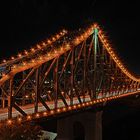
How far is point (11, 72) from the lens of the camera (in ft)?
88.7

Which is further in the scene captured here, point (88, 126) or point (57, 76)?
point (88, 126)

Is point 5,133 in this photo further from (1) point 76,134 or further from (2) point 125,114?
(2) point 125,114

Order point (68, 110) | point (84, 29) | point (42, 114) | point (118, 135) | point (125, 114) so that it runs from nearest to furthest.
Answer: point (42, 114) < point (68, 110) < point (84, 29) < point (118, 135) < point (125, 114)

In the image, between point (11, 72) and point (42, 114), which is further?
point (42, 114)

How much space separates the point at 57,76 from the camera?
34.7 meters

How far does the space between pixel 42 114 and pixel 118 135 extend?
106 ft

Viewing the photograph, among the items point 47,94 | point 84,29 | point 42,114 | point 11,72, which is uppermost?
point 84,29

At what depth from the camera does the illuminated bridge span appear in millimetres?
29047

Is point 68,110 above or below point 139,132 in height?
below

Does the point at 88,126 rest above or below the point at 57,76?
below

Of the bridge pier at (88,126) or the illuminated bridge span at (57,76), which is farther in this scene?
the bridge pier at (88,126)

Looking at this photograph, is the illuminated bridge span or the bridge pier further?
the bridge pier

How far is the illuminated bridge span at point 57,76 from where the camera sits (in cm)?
2905

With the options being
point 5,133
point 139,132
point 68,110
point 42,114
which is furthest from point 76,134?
point 5,133
